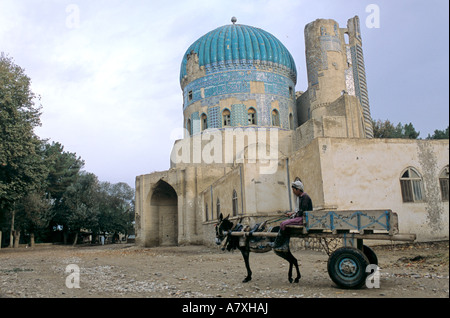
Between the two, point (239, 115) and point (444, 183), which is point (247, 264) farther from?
point (239, 115)

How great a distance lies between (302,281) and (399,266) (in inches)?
112

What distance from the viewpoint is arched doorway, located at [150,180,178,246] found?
2959 centimetres

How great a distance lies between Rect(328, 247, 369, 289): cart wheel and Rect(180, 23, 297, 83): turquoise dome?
2527 centimetres

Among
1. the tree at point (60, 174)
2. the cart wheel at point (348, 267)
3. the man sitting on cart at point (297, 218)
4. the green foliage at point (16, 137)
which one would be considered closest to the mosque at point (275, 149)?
the man sitting on cart at point (297, 218)

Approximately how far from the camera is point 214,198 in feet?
73.1

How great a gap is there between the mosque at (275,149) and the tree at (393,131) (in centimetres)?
913

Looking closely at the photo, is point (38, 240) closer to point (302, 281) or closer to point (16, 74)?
point (16, 74)

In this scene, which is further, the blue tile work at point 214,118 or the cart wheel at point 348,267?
the blue tile work at point 214,118

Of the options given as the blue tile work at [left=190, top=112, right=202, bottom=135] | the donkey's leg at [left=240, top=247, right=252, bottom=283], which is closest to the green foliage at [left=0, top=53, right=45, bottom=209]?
the blue tile work at [left=190, top=112, right=202, bottom=135]

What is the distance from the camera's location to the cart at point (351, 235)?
6035mm

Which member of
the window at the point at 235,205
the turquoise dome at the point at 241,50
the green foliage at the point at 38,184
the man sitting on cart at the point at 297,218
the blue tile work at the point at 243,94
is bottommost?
the man sitting on cart at the point at 297,218

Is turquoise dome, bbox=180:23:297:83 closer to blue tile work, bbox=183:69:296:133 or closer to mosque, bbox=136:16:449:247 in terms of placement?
mosque, bbox=136:16:449:247

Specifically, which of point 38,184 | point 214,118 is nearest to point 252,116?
point 214,118

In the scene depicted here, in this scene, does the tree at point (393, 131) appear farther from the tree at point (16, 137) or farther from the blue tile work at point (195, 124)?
the tree at point (16, 137)
